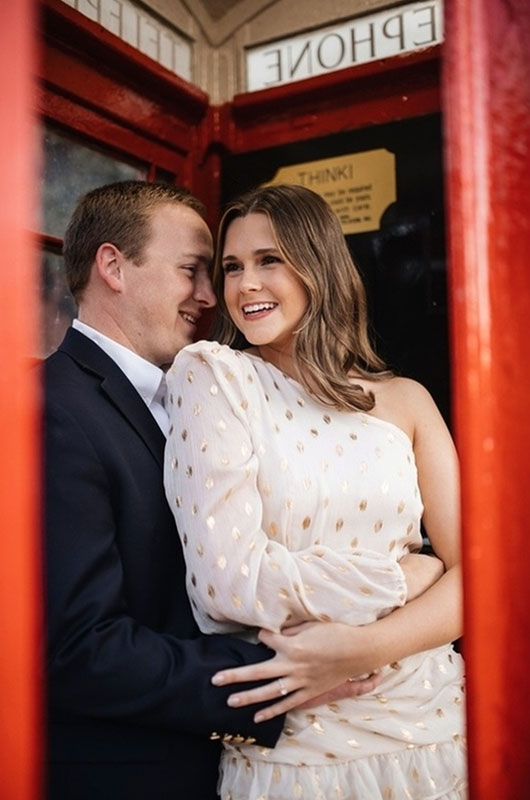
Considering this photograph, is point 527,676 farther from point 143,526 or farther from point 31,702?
point 143,526

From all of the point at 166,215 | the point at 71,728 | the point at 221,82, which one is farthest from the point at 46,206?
the point at 71,728

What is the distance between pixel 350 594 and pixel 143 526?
0.43 metres

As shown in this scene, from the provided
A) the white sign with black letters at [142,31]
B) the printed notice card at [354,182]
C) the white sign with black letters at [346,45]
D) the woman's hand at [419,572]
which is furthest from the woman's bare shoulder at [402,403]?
the white sign with black letters at [142,31]

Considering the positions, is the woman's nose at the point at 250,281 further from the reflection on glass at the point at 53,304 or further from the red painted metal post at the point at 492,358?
the red painted metal post at the point at 492,358

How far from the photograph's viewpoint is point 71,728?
4.66ft

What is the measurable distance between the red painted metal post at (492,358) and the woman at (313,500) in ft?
2.09

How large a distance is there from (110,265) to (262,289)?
0.44m

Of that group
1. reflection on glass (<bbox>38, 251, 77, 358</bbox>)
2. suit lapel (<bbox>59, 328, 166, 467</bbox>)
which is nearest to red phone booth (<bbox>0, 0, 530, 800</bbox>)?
suit lapel (<bbox>59, 328, 166, 467</bbox>)

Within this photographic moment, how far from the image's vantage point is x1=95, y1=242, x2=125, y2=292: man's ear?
6.49 feet

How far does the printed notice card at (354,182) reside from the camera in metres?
2.31

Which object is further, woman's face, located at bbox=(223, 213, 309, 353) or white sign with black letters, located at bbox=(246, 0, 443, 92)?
white sign with black letters, located at bbox=(246, 0, 443, 92)

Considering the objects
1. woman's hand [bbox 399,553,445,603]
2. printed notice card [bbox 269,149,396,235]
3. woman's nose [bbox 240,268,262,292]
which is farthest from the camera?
printed notice card [bbox 269,149,396,235]

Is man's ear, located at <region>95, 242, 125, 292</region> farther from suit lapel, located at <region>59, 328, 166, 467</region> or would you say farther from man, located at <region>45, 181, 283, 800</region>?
suit lapel, located at <region>59, 328, 166, 467</region>

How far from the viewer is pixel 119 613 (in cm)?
141
